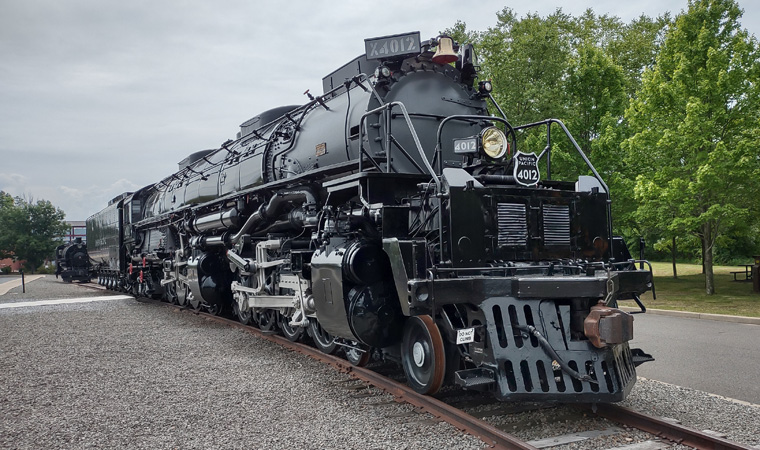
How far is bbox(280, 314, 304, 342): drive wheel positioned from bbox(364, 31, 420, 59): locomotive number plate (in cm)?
402

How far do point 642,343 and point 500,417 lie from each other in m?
4.96

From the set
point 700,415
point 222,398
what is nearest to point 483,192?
point 700,415

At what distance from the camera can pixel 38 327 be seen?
37.8ft

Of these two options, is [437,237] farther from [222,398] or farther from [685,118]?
[685,118]

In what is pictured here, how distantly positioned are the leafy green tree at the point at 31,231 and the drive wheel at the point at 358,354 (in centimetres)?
6462

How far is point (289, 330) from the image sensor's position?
878 centimetres

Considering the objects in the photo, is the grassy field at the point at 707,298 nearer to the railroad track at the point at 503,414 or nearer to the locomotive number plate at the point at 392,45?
the railroad track at the point at 503,414

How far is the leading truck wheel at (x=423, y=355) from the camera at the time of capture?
16.9 feet

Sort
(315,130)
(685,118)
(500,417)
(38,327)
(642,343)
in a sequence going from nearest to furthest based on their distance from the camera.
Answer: (500,417)
(315,130)
(642,343)
(38,327)
(685,118)

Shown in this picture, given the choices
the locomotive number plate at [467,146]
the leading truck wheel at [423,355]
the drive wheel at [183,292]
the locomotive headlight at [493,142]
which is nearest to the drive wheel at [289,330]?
the leading truck wheel at [423,355]

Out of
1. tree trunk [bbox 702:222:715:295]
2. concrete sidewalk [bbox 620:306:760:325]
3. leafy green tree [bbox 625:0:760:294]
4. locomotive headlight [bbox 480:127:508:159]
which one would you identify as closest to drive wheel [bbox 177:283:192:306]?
locomotive headlight [bbox 480:127:508:159]

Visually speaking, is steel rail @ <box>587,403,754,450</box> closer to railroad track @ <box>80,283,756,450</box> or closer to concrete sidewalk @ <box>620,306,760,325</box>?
railroad track @ <box>80,283,756,450</box>

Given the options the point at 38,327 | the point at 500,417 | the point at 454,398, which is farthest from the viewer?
the point at 38,327

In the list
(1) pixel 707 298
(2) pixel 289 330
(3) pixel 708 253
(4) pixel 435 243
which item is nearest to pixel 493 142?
(4) pixel 435 243
